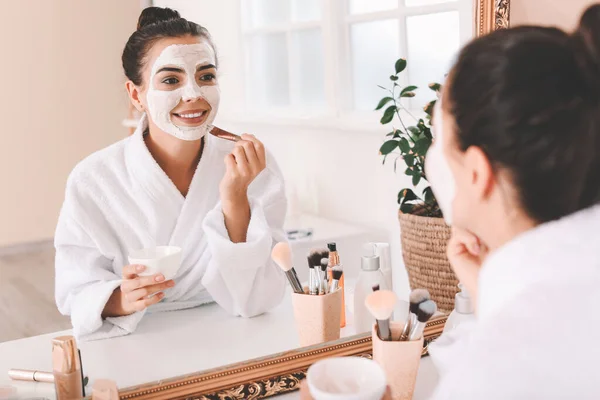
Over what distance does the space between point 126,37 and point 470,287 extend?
554 mm

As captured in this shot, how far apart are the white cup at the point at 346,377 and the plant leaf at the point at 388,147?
0.44 m

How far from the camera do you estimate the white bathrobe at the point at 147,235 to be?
2.98 feet

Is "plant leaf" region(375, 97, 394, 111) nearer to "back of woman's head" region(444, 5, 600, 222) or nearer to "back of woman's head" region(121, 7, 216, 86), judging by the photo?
"back of woman's head" region(121, 7, 216, 86)

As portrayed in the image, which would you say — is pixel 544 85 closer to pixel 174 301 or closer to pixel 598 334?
pixel 598 334

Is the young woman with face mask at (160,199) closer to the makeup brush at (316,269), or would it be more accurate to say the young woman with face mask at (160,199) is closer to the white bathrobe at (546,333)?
the makeup brush at (316,269)

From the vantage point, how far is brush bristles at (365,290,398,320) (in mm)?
816

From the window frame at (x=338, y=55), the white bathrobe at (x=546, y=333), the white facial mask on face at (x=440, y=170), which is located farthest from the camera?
the window frame at (x=338, y=55)

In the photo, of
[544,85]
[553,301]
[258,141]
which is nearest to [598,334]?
[553,301]

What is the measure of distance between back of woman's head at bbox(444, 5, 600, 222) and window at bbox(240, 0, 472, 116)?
0.46 metres

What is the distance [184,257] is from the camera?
96 centimetres

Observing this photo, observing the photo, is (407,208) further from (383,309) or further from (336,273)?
(383,309)

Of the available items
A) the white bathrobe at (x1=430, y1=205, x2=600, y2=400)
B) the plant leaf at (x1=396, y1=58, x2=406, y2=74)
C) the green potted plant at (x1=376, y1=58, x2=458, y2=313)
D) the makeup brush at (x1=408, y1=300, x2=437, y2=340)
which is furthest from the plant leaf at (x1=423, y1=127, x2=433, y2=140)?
the white bathrobe at (x1=430, y1=205, x2=600, y2=400)

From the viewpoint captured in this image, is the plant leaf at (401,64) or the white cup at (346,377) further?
the plant leaf at (401,64)

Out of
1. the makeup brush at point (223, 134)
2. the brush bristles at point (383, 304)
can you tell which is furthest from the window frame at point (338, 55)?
the brush bristles at point (383, 304)
